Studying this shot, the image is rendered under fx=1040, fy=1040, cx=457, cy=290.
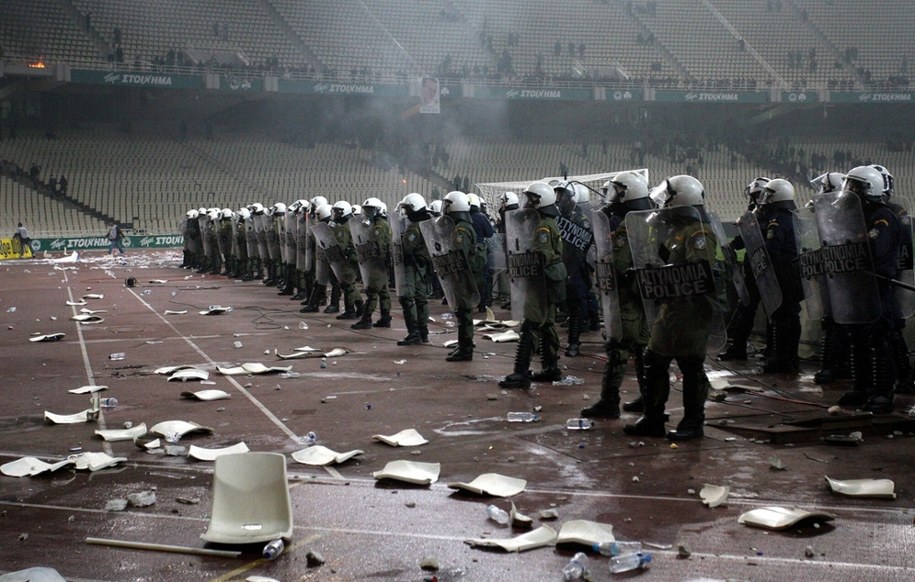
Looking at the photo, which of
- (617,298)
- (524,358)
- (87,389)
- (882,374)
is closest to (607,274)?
(617,298)

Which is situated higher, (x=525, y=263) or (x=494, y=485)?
(x=525, y=263)

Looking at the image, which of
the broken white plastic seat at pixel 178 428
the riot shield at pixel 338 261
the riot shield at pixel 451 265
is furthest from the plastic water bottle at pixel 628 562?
the riot shield at pixel 338 261

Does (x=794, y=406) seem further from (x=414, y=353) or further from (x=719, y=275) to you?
(x=414, y=353)

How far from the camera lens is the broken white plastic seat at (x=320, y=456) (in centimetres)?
687

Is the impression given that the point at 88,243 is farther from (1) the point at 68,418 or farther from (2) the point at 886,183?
(2) the point at 886,183

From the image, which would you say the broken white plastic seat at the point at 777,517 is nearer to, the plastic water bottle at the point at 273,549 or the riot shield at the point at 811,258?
the plastic water bottle at the point at 273,549

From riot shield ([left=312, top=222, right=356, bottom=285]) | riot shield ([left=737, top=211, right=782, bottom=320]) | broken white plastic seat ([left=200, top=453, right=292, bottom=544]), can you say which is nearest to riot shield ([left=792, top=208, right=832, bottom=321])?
riot shield ([left=737, top=211, right=782, bottom=320])

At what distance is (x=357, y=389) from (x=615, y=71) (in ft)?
143

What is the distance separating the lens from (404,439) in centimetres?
746

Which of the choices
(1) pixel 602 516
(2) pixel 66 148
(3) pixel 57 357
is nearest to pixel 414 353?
(3) pixel 57 357

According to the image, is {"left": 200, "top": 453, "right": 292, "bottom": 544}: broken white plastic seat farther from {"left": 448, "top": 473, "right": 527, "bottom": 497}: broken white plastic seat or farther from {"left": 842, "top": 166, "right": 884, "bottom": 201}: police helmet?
{"left": 842, "top": 166, "right": 884, "bottom": 201}: police helmet

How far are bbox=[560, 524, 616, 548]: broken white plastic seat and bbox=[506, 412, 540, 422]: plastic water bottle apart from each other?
2.91 metres

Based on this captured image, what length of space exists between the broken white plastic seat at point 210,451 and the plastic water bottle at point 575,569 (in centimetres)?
294

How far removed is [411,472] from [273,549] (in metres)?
1.53
